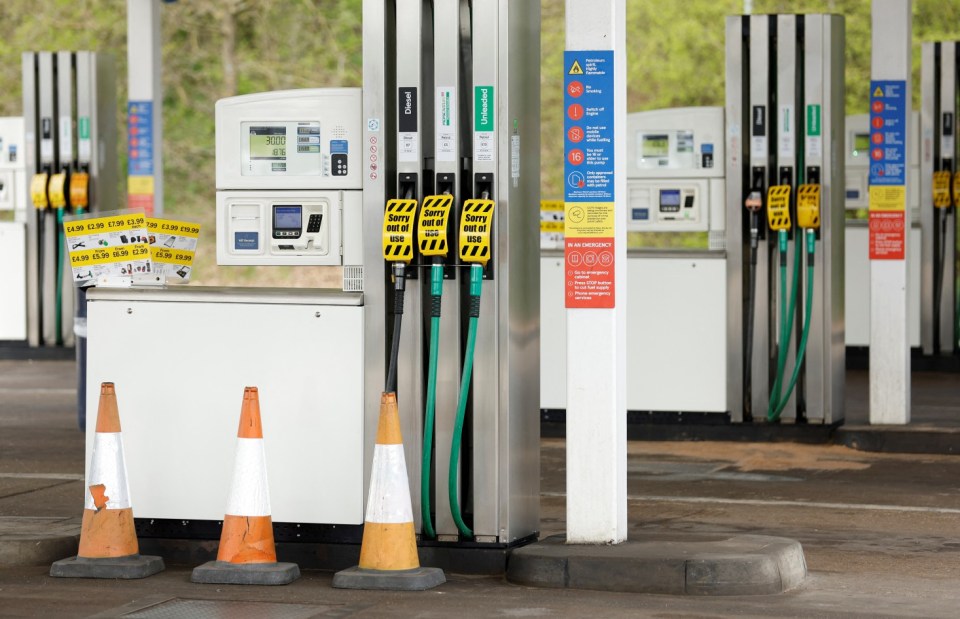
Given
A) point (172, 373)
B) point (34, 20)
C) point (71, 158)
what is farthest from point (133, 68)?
point (34, 20)

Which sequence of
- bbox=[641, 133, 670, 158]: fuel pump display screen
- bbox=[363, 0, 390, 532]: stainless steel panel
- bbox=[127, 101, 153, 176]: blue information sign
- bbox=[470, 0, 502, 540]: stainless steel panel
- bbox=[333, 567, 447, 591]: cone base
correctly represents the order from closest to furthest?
bbox=[333, 567, 447, 591]: cone base → bbox=[470, 0, 502, 540]: stainless steel panel → bbox=[363, 0, 390, 532]: stainless steel panel → bbox=[641, 133, 670, 158]: fuel pump display screen → bbox=[127, 101, 153, 176]: blue information sign

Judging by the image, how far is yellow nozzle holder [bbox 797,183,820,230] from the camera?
12.3 meters

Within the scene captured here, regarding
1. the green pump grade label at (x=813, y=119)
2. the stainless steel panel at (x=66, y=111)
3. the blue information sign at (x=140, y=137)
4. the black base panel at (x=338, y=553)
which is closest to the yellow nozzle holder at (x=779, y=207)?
the green pump grade label at (x=813, y=119)

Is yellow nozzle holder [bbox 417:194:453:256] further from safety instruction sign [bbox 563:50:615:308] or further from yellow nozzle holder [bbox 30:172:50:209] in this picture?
yellow nozzle holder [bbox 30:172:50:209]

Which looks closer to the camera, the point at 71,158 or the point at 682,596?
the point at 682,596

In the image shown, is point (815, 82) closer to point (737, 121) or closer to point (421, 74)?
point (737, 121)

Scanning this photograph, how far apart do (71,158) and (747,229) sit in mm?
8461

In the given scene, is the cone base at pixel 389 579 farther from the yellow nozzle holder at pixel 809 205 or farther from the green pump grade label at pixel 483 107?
the yellow nozzle holder at pixel 809 205

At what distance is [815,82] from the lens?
12.4 metres

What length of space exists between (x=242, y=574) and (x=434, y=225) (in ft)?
5.43

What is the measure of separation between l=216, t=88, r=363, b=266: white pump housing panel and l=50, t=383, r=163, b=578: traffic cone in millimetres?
939

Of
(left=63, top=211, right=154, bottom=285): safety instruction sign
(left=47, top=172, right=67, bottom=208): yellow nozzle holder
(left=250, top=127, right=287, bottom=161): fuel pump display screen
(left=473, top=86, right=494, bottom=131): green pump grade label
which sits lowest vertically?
(left=63, top=211, right=154, bottom=285): safety instruction sign

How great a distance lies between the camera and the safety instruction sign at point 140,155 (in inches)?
626

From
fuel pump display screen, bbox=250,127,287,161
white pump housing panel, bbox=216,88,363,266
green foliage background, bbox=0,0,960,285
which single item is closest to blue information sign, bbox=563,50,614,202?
white pump housing panel, bbox=216,88,363,266
